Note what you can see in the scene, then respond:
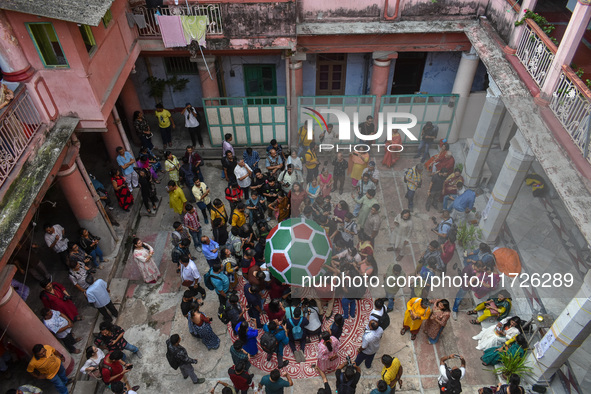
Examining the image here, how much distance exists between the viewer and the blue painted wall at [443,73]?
46.3ft

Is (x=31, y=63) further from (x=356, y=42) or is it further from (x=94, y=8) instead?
(x=356, y=42)

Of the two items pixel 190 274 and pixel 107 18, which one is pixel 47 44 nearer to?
pixel 107 18

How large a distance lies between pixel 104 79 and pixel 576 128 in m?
9.49

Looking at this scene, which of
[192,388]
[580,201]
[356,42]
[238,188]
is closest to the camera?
[580,201]

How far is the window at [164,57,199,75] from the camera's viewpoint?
566 inches

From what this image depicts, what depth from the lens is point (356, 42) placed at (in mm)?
11945

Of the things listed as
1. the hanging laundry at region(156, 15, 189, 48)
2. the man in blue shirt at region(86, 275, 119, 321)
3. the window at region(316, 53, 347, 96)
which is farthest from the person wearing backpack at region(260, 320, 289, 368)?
the window at region(316, 53, 347, 96)

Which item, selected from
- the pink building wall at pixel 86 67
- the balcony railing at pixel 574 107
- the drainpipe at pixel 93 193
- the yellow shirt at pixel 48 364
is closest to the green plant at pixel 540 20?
the balcony railing at pixel 574 107

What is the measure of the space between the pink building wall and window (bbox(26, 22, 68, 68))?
86 millimetres

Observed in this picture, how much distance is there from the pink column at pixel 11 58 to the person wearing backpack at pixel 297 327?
21.9 ft

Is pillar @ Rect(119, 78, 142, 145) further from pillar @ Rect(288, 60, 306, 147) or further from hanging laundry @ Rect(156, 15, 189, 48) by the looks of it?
pillar @ Rect(288, 60, 306, 147)

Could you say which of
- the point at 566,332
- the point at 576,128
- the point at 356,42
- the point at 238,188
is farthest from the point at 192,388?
the point at 356,42

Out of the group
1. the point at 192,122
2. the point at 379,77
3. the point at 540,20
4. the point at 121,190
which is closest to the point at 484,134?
the point at 540,20

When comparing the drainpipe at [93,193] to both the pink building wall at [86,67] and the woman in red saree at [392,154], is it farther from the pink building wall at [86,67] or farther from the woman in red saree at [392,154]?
the woman in red saree at [392,154]
